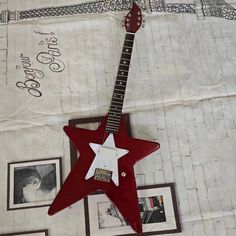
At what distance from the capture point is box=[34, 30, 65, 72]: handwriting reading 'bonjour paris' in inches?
25.8

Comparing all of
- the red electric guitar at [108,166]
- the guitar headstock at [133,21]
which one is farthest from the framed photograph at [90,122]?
the guitar headstock at [133,21]

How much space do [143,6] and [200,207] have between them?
385 millimetres

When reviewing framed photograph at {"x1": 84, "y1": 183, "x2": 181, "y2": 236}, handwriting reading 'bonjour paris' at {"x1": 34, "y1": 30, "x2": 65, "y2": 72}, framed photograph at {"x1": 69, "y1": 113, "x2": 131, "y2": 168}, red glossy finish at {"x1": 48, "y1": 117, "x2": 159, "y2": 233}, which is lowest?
framed photograph at {"x1": 84, "y1": 183, "x2": 181, "y2": 236}

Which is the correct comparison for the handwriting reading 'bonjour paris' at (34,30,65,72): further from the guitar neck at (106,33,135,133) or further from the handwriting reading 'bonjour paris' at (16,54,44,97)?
the guitar neck at (106,33,135,133)

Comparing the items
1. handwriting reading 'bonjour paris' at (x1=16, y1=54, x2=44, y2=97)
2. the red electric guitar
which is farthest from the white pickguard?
handwriting reading 'bonjour paris' at (x1=16, y1=54, x2=44, y2=97)

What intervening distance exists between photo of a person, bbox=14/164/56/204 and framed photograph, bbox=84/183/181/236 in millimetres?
63

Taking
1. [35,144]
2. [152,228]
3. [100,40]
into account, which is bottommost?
[152,228]

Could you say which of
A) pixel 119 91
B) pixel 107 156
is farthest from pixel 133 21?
pixel 107 156

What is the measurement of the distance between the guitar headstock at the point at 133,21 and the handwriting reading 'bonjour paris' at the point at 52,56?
0.14 metres

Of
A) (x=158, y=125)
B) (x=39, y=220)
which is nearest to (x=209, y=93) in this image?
(x=158, y=125)

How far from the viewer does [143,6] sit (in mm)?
691

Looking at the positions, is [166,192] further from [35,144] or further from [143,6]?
[143,6]

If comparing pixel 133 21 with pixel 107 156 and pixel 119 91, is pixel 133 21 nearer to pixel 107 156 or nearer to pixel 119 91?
pixel 119 91

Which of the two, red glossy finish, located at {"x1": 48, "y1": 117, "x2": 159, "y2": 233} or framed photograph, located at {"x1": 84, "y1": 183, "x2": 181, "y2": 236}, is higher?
red glossy finish, located at {"x1": 48, "y1": 117, "x2": 159, "y2": 233}
